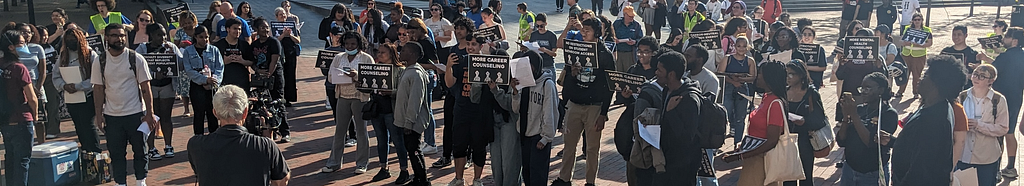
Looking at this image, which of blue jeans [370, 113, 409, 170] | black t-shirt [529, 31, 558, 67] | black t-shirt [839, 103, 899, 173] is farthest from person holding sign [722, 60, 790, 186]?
black t-shirt [529, 31, 558, 67]

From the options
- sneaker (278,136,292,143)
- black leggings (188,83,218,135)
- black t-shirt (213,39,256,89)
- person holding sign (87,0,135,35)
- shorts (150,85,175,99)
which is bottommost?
sneaker (278,136,292,143)

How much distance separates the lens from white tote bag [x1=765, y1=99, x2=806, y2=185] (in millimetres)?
6512

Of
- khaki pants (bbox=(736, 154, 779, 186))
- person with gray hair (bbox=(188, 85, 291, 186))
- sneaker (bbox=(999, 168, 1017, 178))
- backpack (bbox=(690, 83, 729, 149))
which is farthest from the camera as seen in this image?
sneaker (bbox=(999, 168, 1017, 178))

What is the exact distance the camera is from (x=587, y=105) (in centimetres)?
834

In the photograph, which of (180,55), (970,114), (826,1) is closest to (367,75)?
(180,55)

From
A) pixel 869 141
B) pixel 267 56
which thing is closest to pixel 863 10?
pixel 267 56

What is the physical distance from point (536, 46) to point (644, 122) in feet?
11.6

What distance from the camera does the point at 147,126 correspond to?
796 cm

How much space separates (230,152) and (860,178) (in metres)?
4.67

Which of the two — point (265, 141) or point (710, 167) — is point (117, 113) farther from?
point (710, 167)

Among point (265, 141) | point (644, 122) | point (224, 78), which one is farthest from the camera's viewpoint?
point (224, 78)

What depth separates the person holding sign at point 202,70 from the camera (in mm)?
9664

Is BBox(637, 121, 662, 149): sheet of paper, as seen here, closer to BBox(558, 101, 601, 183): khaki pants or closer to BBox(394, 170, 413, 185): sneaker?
BBox(558, 101, 601, 183): khaki pants

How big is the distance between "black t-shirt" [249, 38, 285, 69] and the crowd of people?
0.7 inches
